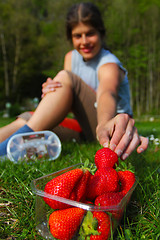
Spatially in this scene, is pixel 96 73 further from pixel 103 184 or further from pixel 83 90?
pixel 103 184

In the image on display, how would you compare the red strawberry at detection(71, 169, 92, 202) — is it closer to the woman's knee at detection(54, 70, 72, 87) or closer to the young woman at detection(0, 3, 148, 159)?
the young woman at detection(0, 3, 148, 159)

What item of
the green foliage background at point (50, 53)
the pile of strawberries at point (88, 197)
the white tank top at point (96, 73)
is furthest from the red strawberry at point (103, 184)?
the green foliage background at point (50, 53)

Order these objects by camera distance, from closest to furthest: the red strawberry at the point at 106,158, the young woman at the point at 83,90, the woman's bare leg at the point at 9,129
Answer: the red strawberry at the point at 106,158 → the young woman at the point at 83,90 → the woman's bare leg at the point at 9,129

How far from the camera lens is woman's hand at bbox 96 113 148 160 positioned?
0.99 m

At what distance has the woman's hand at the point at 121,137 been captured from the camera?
0.99 m

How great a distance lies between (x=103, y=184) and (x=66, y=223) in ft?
0.61

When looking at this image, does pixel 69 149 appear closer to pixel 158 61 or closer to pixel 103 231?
pixel 103 231

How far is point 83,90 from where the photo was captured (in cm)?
212

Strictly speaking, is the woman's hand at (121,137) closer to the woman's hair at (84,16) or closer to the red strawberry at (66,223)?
the red strawberry at (66,223)

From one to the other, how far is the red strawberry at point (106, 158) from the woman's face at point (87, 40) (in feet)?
5.14

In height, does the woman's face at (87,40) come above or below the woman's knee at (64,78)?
above

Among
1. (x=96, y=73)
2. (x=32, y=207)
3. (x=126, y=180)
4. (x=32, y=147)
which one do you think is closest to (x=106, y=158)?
(x=126, y=180)

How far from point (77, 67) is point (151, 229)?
2010 mm

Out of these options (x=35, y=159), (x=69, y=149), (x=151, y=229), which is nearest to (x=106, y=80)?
(x=69, y=149)
